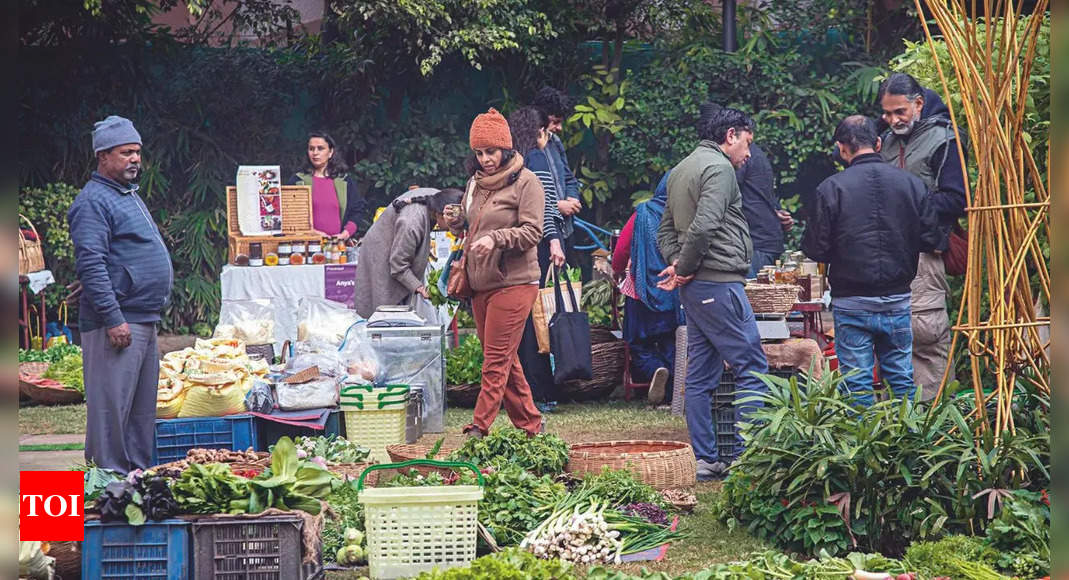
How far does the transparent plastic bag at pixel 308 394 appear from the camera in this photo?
7672 millimetres

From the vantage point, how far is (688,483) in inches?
261

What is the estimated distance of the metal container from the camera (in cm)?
866

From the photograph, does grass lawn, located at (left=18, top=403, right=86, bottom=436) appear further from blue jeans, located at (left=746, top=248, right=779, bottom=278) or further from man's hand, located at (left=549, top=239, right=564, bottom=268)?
blue jeans, located at (left=746, top=248, right=779, bottom=278)

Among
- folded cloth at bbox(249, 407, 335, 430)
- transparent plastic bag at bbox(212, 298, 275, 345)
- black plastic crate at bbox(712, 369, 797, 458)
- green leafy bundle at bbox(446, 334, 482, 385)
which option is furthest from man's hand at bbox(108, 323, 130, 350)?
green leafy bundle at bbox(446, 334, 482, 385)

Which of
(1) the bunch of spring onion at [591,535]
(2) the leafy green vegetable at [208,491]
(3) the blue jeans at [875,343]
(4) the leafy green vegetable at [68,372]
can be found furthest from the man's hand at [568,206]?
(2) the leafy green vegetable at [208,491]

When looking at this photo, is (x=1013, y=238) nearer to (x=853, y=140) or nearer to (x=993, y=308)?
(x=993, y=308)

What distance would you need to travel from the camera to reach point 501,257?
741cm

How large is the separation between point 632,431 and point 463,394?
1.89 m

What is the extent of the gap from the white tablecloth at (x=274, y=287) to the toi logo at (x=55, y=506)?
6357mm

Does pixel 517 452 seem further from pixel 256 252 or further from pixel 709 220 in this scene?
pixel 256 252

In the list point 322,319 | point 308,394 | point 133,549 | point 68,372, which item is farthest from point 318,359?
point 133,549

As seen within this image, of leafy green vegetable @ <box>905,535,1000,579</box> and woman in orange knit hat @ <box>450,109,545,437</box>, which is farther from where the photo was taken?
woman in orange knit hat @ <box>450,109,545,437</box>

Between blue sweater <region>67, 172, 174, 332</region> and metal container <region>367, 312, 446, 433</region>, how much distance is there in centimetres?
226

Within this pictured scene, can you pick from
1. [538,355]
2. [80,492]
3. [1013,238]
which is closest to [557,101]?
[538,355]
